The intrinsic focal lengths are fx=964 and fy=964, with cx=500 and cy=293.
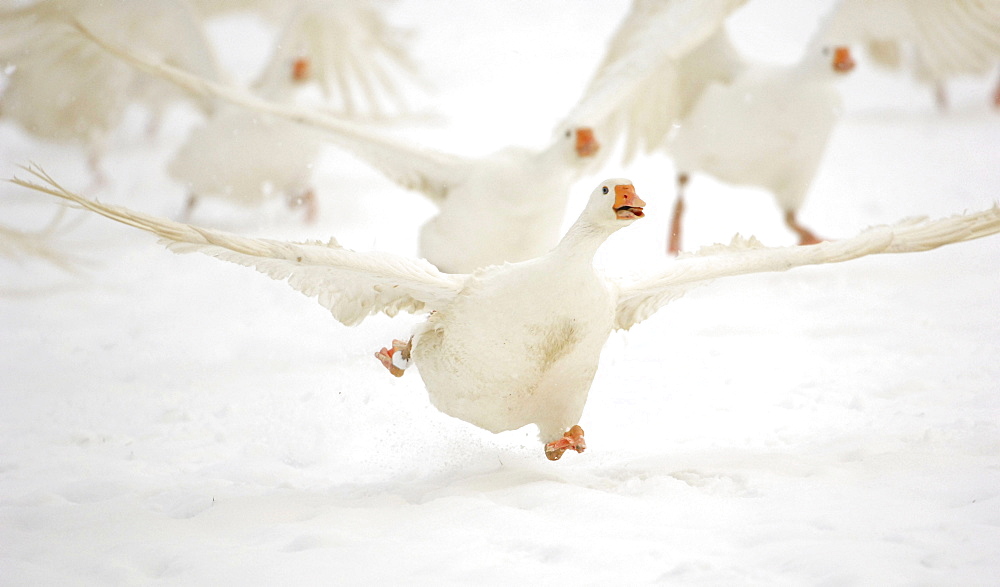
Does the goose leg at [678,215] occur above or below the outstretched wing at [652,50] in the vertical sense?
above

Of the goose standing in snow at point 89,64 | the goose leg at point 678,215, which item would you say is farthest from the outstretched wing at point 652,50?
the goose standing in snow at point 89,64

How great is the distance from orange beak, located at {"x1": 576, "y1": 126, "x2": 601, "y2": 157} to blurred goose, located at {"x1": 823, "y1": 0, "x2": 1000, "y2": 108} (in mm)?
2324

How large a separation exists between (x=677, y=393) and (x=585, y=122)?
1.25 meters

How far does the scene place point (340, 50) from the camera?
7.04m

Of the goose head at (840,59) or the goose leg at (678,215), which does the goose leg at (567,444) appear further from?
the goose head at (840,59)

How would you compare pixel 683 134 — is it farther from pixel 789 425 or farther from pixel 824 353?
pixel 789 425

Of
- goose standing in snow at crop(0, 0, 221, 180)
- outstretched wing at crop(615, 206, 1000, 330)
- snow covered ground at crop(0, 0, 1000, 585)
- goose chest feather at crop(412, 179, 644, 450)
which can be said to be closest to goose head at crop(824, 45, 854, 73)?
snow covered ground at crop(0, 0, 1000, 585)

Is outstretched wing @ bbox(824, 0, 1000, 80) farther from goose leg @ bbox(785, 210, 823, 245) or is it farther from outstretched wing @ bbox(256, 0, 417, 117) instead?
outstretched wing @ bbox(256, 0, 417, 117)

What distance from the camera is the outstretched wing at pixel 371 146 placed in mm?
4180

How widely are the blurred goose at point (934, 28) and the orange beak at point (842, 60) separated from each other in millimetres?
189

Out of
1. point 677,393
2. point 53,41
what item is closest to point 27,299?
point 53,41

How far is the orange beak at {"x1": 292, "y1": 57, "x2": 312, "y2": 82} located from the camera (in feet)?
22.6

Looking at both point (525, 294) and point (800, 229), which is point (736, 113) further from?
point (525, 294)

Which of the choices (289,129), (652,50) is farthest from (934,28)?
(289,129)
